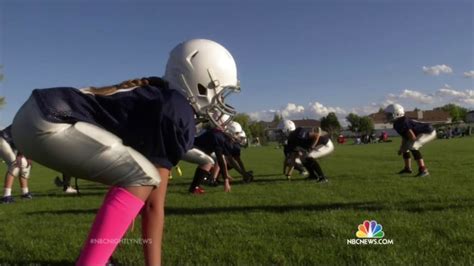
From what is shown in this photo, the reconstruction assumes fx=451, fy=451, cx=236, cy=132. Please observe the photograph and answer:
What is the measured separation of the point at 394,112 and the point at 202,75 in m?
10.9

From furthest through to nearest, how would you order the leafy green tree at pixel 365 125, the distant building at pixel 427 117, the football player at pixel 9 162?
the distant building at pixel 427 117 → the leafy green tree at pixel 365 125 → the football player at pixel 9 162

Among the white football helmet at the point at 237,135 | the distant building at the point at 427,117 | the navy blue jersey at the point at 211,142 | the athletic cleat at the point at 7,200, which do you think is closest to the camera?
the white football helmet at the point at 237,135

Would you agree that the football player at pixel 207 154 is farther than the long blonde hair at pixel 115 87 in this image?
Yes

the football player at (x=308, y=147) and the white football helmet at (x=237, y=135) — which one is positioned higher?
the white football helmet at (x=237, y=135)

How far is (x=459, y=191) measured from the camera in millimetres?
8148

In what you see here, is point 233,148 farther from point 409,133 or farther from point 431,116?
point 431,116

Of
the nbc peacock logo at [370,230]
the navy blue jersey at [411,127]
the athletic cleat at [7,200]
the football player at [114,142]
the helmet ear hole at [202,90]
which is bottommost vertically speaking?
the athletic cleat at [7,200]

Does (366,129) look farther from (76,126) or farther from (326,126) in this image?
(76,126)

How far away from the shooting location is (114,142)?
271cm

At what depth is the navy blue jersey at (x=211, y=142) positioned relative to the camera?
36.0 feet

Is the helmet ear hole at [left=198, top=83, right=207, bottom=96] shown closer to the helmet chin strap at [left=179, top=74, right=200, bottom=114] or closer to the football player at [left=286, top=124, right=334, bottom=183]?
the helmet chin strap at [left=179, top=74, right=200, bottom=114]

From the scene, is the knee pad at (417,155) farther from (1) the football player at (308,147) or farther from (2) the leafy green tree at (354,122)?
(2) the leafy green tree at (354,122)

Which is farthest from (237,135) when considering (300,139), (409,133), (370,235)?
(409,133)

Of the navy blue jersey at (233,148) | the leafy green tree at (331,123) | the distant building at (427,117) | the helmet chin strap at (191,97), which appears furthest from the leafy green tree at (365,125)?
the helmet chin strap at (191,97)
